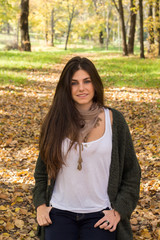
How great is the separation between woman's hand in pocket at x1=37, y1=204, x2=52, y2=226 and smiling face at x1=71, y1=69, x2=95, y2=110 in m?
0.97

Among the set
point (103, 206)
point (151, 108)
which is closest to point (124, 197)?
point (103, 206)

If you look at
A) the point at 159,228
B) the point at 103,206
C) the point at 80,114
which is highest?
the point at 80,114

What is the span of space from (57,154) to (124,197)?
0.67 metres

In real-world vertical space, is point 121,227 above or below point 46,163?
below

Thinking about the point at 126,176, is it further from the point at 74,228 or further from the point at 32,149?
the point at 32,149

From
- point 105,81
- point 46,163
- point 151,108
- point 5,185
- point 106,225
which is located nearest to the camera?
point 106,225

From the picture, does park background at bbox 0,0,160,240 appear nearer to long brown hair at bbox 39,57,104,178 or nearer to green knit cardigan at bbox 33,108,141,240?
green knit cardigan at bbox 33,108,141,240

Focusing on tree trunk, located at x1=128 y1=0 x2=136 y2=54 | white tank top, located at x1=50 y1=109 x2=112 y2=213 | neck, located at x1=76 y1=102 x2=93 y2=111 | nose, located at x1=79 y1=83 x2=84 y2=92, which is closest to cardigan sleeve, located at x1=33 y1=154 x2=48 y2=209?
white tank top, located at x1=50 y1=109 x2=112 y2=213

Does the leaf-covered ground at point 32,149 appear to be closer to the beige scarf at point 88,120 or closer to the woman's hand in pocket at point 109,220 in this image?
the woman's hand in pocket at point 109,220

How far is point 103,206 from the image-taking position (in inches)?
104

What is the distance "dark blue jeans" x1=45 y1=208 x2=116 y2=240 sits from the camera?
252 centimetres

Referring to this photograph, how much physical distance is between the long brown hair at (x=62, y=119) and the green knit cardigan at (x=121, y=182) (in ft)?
0.61

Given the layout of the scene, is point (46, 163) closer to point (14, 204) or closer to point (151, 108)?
point (14, 204)

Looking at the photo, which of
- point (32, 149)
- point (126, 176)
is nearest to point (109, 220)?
point (126, 176)
